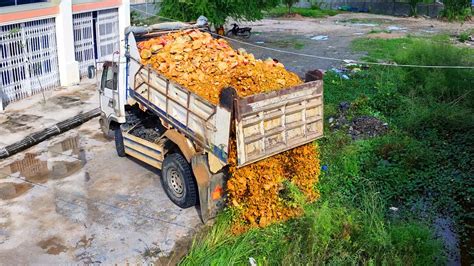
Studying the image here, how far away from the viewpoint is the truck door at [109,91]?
1011cm

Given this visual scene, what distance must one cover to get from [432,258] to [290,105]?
2.88 meters

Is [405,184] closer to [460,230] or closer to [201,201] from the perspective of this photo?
[460,230]

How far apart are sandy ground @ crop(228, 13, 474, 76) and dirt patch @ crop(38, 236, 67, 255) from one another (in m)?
12.7

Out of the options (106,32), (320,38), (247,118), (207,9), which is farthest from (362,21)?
(247,118)

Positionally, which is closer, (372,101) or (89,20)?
(372,101)

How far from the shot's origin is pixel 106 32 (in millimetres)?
18641

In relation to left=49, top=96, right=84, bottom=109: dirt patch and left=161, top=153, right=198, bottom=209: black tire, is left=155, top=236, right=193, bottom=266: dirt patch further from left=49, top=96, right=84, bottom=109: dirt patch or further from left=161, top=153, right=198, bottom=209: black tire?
left=49, top=96, right=84, bottom=109: dirt patch

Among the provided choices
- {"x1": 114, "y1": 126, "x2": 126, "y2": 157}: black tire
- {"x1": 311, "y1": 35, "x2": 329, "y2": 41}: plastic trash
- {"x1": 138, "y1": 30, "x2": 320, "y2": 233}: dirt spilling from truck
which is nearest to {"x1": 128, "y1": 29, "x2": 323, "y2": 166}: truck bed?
{"x1": 138, "y1": 30, "x2": 320, "y2": 233}: dirt spilling from truck

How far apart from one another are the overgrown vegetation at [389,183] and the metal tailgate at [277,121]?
1095 millimetres

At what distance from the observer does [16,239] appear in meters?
7.64

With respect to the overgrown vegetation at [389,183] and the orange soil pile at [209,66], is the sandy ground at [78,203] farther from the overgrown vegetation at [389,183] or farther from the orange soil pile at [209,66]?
the orange soil pile at [209,66]

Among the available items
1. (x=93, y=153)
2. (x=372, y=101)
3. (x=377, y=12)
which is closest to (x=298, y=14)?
(x=377, y=12)

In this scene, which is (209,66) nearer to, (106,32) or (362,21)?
(106,32)

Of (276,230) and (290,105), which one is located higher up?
(290,105)
